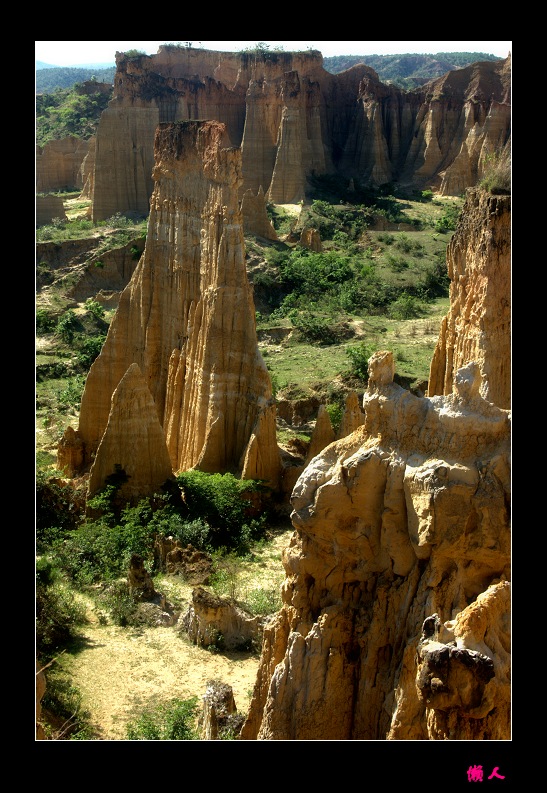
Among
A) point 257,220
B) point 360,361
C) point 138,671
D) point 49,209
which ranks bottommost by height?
point 138,671

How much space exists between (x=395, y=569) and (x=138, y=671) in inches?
261

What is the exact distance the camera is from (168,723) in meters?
10.5

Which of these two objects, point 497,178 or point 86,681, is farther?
Answer: point 497,178

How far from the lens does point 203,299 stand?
18.9m

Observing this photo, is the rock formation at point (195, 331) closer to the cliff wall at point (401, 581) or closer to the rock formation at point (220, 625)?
the rock formation at point (220, 625)

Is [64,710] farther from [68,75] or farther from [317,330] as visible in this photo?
[68,75]

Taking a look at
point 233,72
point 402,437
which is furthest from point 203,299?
point 233,72

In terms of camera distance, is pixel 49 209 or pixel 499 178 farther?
pixel 49 209

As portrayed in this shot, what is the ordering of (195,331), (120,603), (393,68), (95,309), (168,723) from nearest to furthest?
1. (168,723)
2. (120,603)
3. (195,331)
4. (95,309)
5. (393,68)

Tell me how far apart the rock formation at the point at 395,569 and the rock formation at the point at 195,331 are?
10.9m

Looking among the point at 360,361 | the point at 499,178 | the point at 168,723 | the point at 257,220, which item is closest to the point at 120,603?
the point at 168,723

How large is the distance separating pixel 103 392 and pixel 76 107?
5556 centimetres

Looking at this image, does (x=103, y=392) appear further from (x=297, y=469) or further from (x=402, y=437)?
(x=402, y=437)

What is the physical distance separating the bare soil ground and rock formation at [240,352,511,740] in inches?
177
